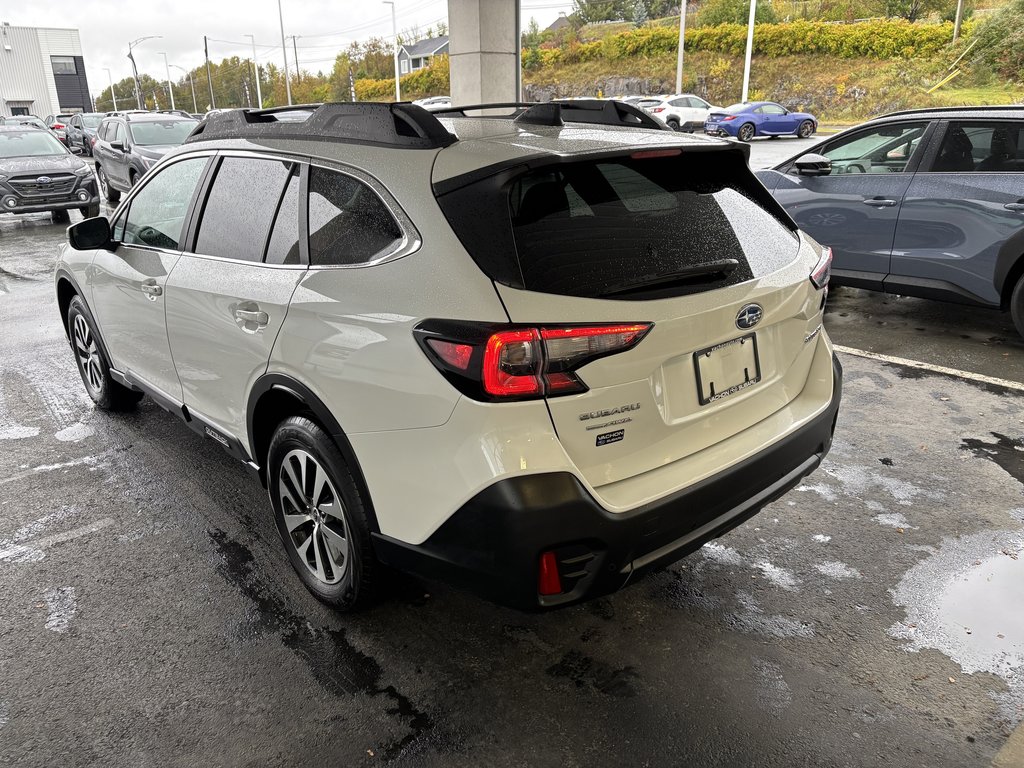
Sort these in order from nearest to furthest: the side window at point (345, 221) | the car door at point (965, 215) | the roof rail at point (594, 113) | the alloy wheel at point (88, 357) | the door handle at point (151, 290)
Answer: the side window at point (345, 221), the roof rail at point (594, 113), the door handle at point (151, 290), the alloy wheel at point (88, 357), the car door at point (965, 215)

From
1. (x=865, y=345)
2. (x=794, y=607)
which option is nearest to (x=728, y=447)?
(x=794, y=607)

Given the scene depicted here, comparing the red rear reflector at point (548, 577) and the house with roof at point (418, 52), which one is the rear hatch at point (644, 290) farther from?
the house with roof at point (418, 52)

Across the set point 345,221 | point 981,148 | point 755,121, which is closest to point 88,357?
point 345,221

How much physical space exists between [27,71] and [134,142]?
78117 millimetres

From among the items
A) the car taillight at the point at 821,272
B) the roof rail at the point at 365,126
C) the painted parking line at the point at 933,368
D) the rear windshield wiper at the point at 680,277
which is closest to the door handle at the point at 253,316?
the roof rail at the point at 365,126

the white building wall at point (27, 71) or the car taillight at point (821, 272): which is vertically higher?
the white building wall at point (27, 71)

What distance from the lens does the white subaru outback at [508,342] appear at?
2.11 metres

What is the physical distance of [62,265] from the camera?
4891 mm

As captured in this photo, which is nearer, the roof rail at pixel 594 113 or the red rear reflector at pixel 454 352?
the red rear reflector at pixel 454 352

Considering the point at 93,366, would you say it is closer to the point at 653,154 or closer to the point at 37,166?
the point at 653,154

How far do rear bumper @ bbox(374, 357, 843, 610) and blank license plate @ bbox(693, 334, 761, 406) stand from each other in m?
0.25

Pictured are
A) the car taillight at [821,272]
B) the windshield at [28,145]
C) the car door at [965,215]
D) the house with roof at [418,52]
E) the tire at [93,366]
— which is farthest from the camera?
the house with roof at [418,52]

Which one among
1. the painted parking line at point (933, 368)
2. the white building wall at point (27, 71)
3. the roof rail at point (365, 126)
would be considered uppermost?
the white building wall at point (27, 71)

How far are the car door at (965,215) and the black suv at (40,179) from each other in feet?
44.0
